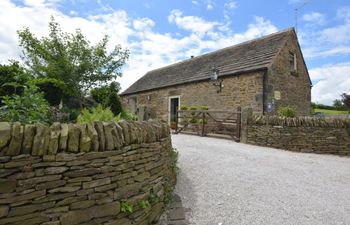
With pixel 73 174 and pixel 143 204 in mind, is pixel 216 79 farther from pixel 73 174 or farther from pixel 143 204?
pixel 73 174

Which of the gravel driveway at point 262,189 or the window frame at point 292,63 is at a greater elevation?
the window frame at point 292,63

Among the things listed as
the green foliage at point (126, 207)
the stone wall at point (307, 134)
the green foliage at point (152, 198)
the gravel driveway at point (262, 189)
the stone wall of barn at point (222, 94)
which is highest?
the stone wall of barn at point (222, 94)

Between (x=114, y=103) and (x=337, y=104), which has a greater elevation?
(x=337, y=104)

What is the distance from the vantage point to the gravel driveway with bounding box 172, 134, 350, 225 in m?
3.55

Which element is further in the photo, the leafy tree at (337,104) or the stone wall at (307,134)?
the leafy tree at (337,104)

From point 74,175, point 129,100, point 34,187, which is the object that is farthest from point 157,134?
point 129,100

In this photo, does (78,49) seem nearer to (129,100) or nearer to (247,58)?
(247,58)

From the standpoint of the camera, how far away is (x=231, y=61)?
1415cm

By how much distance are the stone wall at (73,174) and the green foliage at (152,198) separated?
0.04 ft

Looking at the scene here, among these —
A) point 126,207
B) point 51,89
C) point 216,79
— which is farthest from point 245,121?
point 126,207

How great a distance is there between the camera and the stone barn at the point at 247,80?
11.7m

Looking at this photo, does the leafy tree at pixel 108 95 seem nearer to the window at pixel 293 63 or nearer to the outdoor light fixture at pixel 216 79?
the outdoor light fixture at pixel 216 79

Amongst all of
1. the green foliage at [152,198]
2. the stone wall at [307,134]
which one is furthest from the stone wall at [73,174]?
the stone wall at [307,134]

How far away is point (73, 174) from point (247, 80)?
11.0 m
